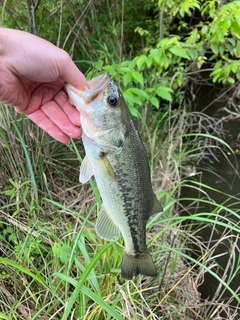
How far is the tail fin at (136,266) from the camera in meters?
1.73

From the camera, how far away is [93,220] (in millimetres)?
2902

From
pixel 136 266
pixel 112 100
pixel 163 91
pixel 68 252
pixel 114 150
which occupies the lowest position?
pixel 68 252

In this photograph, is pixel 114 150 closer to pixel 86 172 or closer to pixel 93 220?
pixel 86 172

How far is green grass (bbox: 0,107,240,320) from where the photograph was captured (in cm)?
210

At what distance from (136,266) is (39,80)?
1.07 m

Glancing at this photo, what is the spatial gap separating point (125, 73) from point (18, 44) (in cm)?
147

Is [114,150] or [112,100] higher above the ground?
[112,100]

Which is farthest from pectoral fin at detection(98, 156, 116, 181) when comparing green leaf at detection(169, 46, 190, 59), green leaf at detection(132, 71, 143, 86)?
green leaf at detection(169, 46, 190, 59)

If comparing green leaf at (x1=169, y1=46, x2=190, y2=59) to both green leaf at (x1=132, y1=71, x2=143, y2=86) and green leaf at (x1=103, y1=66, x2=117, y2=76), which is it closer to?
green leaf at (x1=132, y1=71, x2=143, y2=86)

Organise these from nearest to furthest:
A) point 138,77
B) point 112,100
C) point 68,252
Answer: point 112,100 < point 68,252 < point 138,77

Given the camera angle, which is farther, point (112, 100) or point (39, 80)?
point (39, 80)

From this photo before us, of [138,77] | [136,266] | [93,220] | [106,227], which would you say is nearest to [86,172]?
[106,227]

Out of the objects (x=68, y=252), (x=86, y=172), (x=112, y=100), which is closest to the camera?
(x=112, y=100)

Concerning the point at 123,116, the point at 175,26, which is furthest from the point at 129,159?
the point at 175,26
